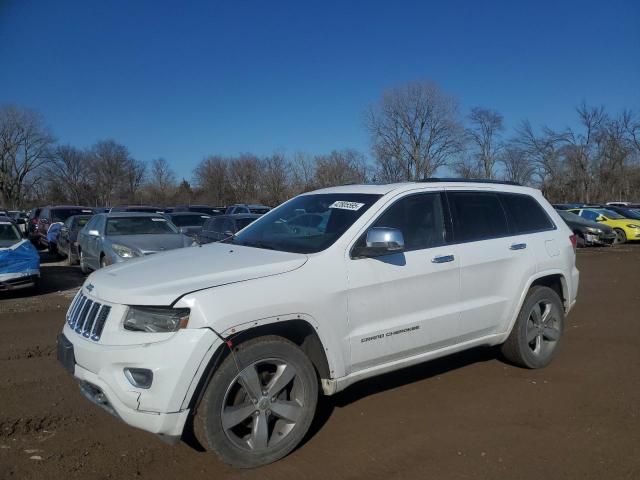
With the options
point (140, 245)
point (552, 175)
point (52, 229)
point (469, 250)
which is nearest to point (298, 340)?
point (469, 250)

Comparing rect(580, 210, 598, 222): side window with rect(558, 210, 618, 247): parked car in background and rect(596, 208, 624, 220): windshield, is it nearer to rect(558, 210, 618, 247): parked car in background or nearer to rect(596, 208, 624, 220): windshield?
rect(596, 208, 624, 220): windshield

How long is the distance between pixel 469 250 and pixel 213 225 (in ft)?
33.3

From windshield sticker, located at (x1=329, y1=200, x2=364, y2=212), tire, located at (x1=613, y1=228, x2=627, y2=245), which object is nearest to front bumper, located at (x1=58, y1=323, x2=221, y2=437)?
windshield sticker, located at (x1=329, y1=200, x2=364, y2=212)

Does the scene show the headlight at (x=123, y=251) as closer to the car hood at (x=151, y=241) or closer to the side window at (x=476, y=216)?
the car hood at (x=151, y=241)

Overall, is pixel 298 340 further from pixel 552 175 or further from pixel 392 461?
pixel 552 175

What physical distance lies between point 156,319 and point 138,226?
846cm

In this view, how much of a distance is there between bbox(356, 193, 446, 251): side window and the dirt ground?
1357mm

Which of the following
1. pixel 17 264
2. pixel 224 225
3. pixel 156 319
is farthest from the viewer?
pixel 224 225

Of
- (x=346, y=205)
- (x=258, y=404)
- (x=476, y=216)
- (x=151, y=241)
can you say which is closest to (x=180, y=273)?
(x=258, y=404)

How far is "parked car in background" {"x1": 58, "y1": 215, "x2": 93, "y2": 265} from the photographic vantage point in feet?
46.7

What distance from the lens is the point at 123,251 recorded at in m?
9.76

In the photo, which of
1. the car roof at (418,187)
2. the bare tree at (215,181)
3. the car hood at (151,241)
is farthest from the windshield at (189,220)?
the bare tree at (215,181)

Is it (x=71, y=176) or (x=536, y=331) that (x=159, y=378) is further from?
(x=71, y=176)

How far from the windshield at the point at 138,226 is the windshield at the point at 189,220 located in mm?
6652
